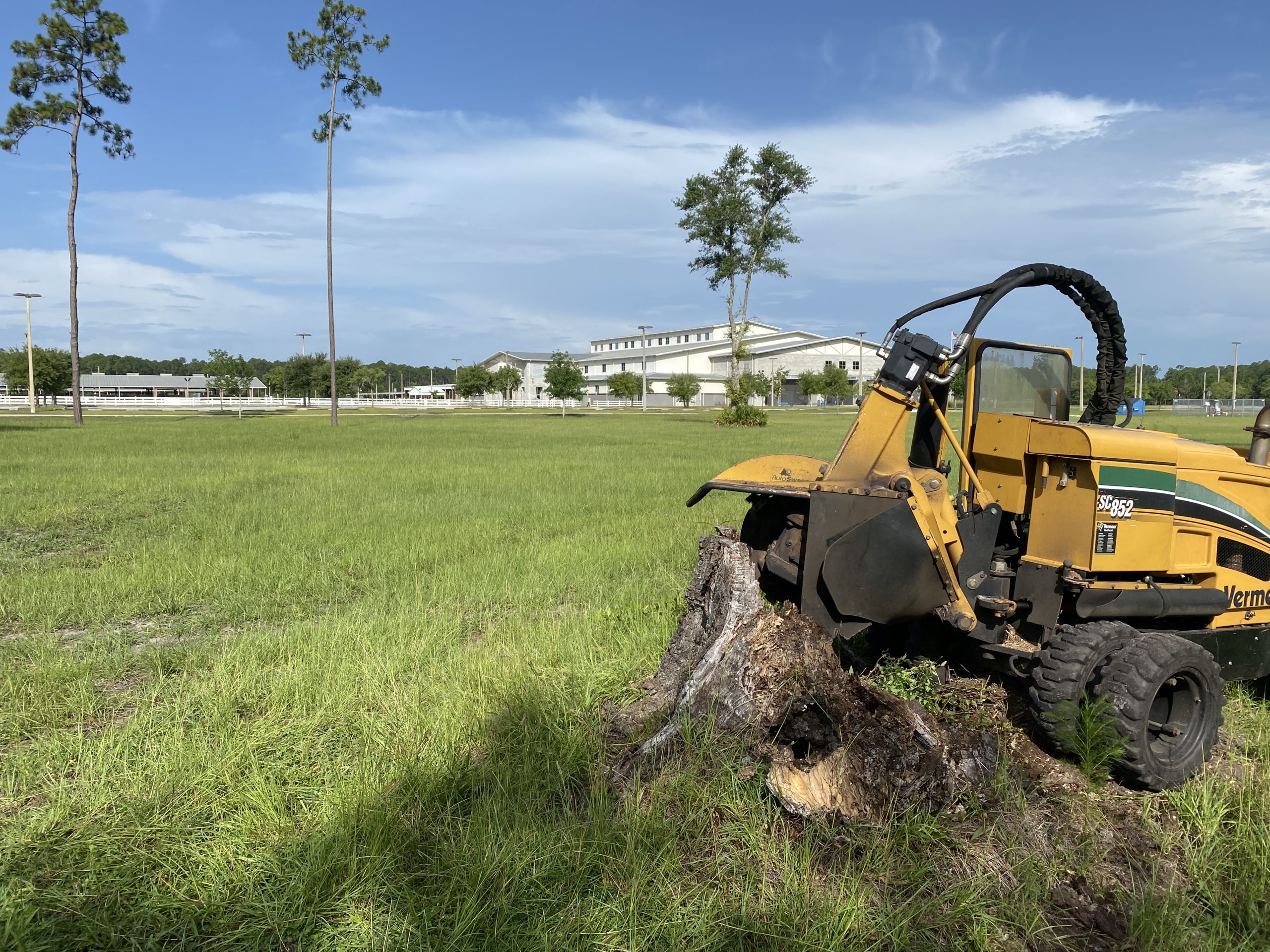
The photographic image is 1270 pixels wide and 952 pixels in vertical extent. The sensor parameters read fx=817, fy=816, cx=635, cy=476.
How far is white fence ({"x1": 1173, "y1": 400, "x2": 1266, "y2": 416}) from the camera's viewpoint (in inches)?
2879

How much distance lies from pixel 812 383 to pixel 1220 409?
3926cm

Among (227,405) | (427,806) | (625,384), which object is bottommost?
(427,806)

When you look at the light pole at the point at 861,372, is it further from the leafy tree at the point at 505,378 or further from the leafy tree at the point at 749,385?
the leafy tree at the point at 505,378

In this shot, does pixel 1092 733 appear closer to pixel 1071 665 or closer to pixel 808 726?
pixel 1071 665

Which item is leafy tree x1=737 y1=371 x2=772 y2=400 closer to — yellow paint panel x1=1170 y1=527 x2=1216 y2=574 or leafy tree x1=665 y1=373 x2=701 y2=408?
leafy tree x1=665 y1=373 x2=701 y2=408

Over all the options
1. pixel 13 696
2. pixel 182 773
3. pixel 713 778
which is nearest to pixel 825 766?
pixel 713 778

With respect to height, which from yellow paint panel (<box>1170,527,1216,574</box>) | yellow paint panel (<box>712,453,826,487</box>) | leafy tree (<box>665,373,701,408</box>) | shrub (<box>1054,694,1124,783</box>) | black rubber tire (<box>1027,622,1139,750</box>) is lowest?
shrub (<box>1054,694,1124,783</box>)

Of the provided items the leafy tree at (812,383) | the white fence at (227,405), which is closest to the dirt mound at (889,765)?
the white fence at (227,405)

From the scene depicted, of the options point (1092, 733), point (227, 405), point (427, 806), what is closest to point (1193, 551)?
point (1092, 733)

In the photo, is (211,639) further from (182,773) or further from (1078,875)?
(1078,875)

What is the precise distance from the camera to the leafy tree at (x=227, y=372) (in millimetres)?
68438

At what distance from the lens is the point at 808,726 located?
13.2 ft

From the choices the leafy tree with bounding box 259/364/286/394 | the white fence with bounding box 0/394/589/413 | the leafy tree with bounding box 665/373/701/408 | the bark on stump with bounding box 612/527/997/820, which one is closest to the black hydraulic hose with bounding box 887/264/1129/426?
the bark on stump with bounding box 612/527/997/820

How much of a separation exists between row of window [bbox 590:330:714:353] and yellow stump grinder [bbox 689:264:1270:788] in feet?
418
